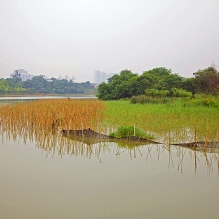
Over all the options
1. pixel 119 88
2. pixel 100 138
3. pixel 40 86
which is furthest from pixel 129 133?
pixel 40 86

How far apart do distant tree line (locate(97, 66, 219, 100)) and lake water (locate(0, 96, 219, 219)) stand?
7997 mm

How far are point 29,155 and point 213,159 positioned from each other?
8.51ft

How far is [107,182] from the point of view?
2971 millimetres

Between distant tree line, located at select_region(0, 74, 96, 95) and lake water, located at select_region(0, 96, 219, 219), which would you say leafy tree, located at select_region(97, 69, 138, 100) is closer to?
distant tree line, located at select_region(0, 74, 96, 95)

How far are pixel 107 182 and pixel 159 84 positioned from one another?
41.8ft

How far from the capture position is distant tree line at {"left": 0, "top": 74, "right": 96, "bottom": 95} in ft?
93.9

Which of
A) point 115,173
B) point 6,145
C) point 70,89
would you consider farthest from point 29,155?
point 70,89

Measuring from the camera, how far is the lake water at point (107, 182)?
2.37 m

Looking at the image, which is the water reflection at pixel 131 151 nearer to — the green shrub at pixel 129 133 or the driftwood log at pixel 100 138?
the driftwood log at pixel 100 138

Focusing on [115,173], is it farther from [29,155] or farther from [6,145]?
[6,145]

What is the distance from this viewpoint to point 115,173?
3.25m

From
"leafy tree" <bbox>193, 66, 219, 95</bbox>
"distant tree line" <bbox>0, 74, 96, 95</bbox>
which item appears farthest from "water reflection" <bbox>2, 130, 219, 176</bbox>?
"distant tree line" <bbox>0, 74, 96, 95</bbox>

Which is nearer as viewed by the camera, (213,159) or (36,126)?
(213,159)

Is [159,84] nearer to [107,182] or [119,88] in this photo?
[119,88]
